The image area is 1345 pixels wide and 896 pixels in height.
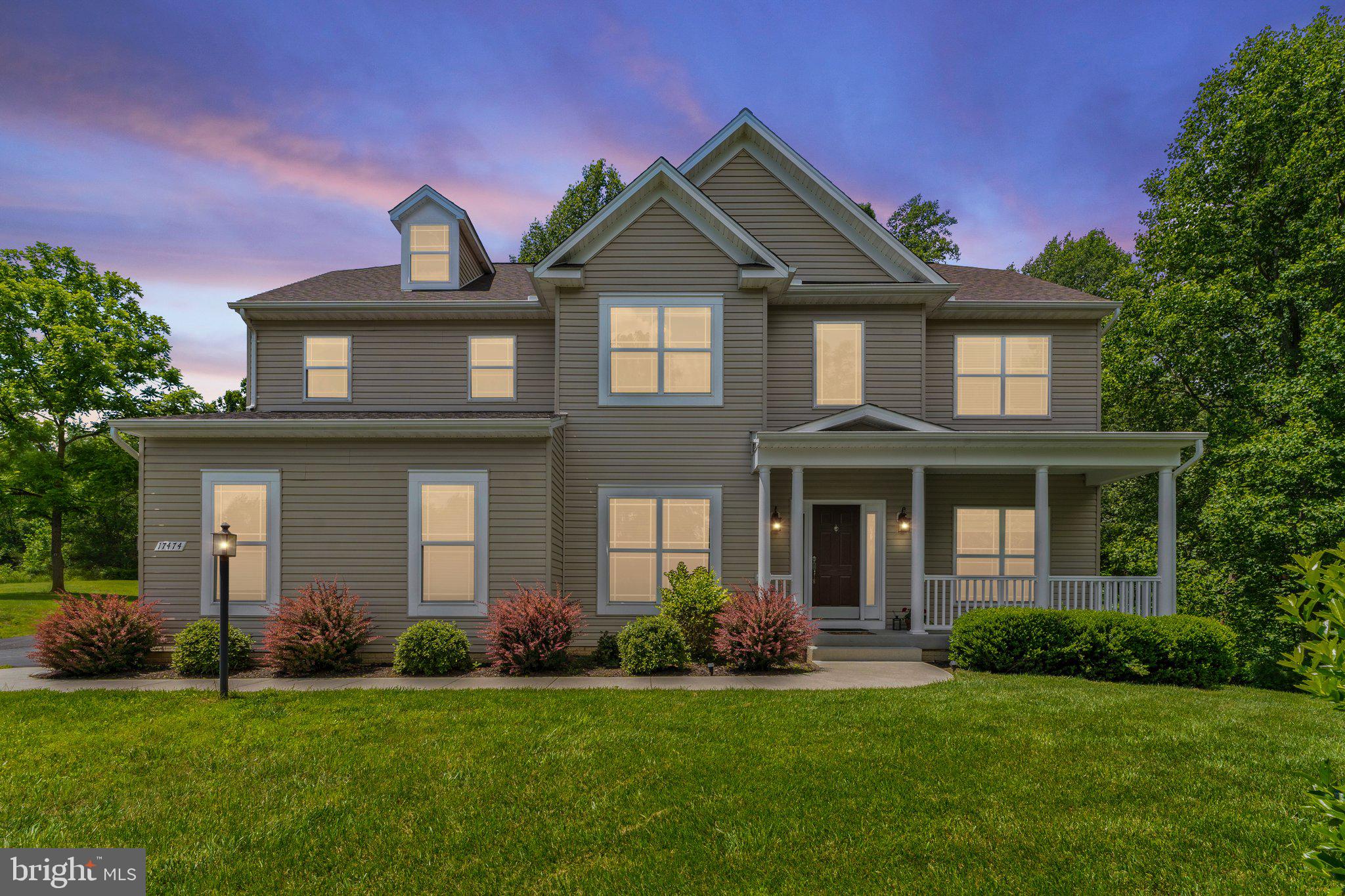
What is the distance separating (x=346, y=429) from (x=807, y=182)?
9.91 metres

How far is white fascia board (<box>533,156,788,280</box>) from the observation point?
11.7 meters

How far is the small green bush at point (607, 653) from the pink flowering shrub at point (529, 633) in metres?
0.74

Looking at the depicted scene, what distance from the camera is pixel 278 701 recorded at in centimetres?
786

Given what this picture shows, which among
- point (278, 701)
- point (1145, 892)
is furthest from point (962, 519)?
point (278, 701)

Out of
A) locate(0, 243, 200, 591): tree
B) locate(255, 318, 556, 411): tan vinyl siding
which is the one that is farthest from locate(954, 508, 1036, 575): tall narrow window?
locate(0, 243, 200, 591): tree

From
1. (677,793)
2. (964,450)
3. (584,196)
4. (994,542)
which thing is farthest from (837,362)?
(584,196)

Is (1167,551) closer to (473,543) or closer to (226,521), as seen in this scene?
(473,543)

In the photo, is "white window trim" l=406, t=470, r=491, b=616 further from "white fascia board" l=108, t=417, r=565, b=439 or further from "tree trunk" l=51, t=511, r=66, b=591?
"tree trunk" l=51, t=511, r=66, b=591

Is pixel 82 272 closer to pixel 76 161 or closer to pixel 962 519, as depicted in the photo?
pixel 76 161

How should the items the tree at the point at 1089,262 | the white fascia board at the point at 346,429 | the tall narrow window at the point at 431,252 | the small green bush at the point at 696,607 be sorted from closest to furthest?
the small green bush at the point at 696,607 < the white fascia board at the point at 346,429 < the tall narrow window at the point at 431,252 < the tree at the point at 1089,262

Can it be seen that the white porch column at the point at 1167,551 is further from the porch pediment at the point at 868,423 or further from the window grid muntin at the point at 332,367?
the window grid muntin at the point at 332,367

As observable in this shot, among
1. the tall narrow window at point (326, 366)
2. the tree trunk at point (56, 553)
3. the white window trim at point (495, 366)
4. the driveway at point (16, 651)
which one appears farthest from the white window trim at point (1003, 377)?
the tree trunk at point (56, 553)

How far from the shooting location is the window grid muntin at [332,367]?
13.5 meters

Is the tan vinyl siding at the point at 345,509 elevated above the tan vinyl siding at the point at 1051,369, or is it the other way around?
the tan vinyl siding at the point at 1051,369
